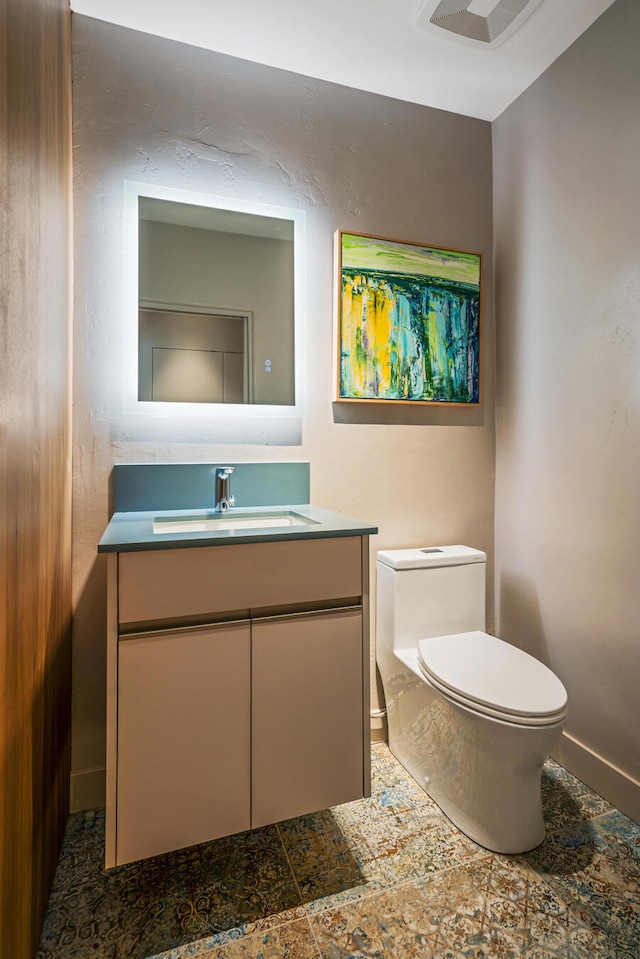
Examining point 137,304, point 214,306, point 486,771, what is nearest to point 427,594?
point 486,771

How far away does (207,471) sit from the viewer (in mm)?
1687

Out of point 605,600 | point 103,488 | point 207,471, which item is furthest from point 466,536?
point 103,488

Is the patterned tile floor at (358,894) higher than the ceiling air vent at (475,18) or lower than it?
lower

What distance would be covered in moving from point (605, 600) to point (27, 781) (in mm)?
1637

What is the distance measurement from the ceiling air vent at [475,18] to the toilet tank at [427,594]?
171cm

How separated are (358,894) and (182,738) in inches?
24.2

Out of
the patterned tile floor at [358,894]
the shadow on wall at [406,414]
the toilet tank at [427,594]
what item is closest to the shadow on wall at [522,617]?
the toilet tank at [427,594]

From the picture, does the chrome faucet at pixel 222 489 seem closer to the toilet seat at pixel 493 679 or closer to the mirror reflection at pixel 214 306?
the mirror reflection at pixel 214 306

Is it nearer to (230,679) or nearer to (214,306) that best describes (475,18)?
(214,306)

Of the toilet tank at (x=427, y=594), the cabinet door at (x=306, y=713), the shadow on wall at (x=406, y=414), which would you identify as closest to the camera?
the cabinet door at (x=306, y=713)

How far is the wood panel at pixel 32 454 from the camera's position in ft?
2.87

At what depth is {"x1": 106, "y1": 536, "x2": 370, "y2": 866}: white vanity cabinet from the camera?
1121 millimetres

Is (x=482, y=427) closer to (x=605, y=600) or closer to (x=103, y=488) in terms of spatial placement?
(x=605, y=600)

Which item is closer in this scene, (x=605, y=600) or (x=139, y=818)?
(x=139, y=818)
